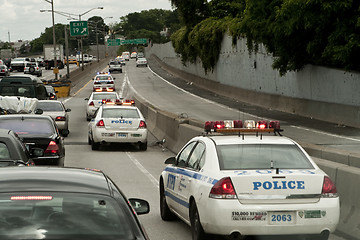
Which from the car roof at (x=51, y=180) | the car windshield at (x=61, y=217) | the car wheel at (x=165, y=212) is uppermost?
the car roof at (x=51, y=180)

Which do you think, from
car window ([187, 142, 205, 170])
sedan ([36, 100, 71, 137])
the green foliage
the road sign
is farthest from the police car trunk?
the road sign

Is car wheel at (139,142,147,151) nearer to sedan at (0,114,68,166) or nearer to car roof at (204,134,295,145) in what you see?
sedan at (0,114,68,166)

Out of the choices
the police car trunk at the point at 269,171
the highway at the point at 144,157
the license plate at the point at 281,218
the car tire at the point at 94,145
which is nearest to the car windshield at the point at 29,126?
the highway at the point at 144,157

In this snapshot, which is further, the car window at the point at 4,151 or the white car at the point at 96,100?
the white car at the point at 96,100

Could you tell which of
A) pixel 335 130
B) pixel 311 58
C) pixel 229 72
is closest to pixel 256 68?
pixel 229 72

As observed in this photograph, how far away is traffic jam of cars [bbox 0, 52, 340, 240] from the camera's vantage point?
4871 mm

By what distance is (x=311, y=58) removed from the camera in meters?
38.8

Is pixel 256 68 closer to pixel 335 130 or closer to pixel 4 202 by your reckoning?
pixel 335 130

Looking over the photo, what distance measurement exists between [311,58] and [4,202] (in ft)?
115

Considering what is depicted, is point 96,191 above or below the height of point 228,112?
above

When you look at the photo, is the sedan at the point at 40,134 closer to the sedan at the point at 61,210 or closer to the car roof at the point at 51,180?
the car roof at the point at 51,180

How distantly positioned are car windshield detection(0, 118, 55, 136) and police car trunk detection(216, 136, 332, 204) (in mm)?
7542

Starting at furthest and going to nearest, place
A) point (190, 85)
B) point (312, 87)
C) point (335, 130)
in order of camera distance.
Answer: point (190, 85), point (312, 87), point (335, 130)

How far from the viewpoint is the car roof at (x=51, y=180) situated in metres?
5.09
